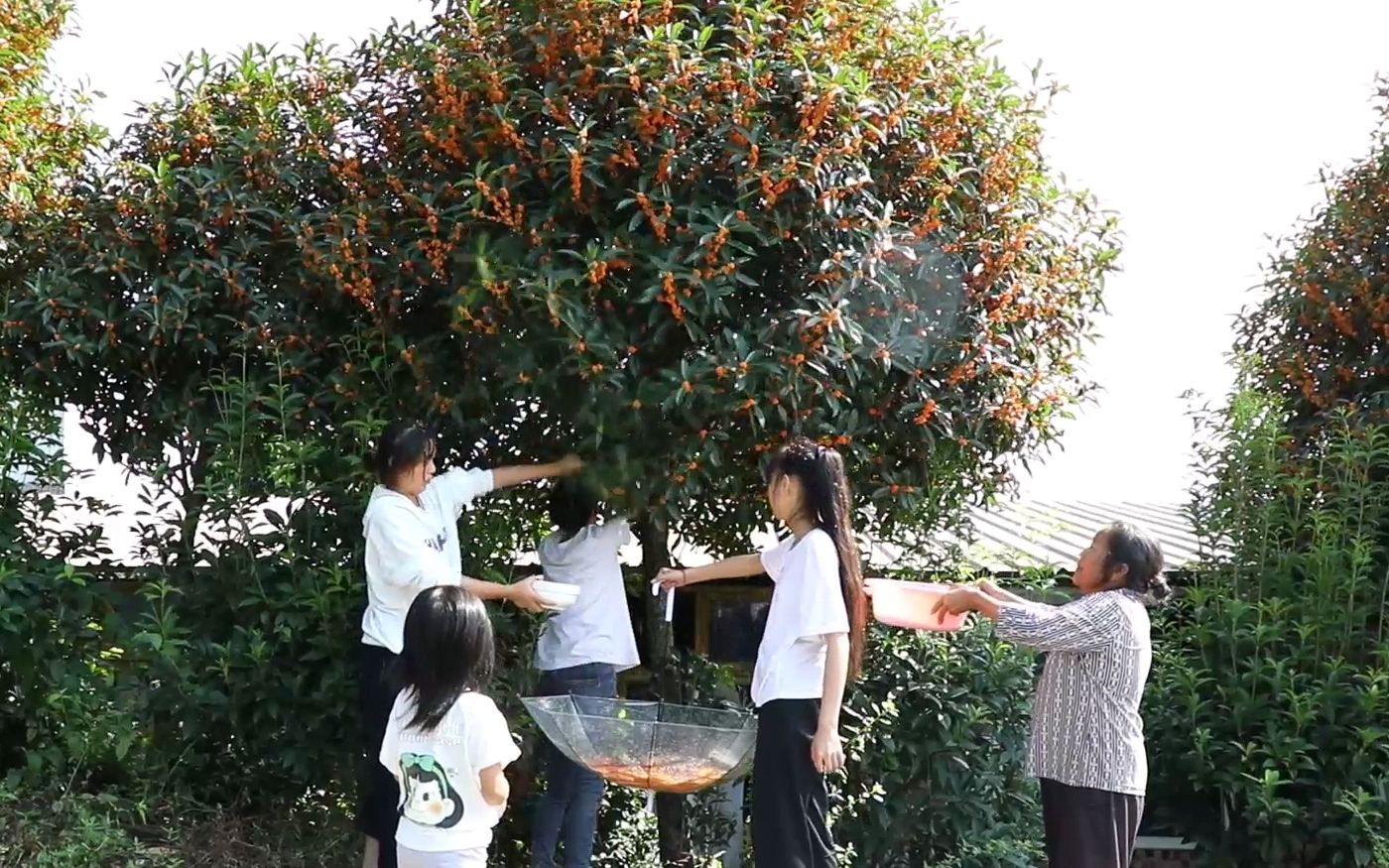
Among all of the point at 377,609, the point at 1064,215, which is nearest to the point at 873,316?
the point at 1064,215

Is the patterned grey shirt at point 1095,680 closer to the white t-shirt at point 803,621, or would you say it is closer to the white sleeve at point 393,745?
the white t-shirt at point 803,621

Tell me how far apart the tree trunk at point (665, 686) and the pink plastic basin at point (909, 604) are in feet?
4.24

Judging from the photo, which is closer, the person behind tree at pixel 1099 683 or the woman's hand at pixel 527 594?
the person behind tree at pixel 1099 683

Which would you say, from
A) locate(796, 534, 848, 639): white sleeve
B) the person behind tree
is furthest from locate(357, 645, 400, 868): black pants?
the person behind tree

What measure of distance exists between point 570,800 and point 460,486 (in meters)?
1.18

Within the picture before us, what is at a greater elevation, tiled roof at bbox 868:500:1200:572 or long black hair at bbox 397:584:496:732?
tiled roof at bbox 868:500:1200:572

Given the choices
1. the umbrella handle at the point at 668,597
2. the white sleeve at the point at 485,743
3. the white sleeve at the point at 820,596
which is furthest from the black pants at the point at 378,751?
the white sleeve at the point at 820,596

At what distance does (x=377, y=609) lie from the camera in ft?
15.8

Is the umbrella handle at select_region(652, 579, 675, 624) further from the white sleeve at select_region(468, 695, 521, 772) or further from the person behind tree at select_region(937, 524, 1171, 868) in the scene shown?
the white sleeve at select_region(468, 695, 521, 772)

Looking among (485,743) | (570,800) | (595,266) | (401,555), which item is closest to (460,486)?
(401,555)

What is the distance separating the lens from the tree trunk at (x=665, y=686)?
5824 mm

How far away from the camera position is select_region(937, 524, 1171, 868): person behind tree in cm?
443

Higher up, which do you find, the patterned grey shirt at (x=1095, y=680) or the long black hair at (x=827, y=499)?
the long black hair at (x=827, y=499)

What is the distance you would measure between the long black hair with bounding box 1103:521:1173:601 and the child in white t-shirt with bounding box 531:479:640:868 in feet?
5.77
